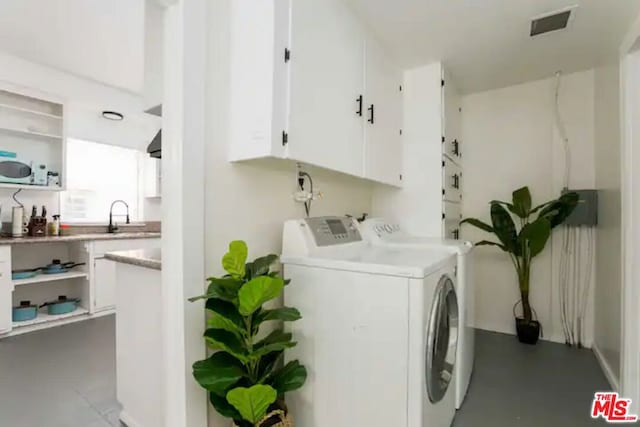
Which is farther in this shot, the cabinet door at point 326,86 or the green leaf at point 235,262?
the cabinet door at point 326,86

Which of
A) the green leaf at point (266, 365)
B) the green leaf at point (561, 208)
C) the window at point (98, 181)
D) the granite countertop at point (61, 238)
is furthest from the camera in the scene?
the window at point (98, 181)

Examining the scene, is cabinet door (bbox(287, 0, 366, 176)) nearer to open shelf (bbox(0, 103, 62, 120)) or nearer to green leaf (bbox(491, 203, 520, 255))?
green leaf (bbox(491, 203, 520, 255))

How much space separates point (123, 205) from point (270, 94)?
425 cm

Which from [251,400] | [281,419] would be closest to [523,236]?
[281,419]

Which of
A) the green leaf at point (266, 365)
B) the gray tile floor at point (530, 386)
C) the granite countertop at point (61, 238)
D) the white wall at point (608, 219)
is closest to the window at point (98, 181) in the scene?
the granite countertop at point (61, 238)

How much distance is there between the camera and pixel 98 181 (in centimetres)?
434

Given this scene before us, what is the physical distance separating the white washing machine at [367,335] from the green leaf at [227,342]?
414mm

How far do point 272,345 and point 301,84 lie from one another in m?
1.12

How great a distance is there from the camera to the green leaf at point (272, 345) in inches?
46.4

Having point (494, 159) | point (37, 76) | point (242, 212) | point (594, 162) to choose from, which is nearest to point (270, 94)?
point (242, 212)

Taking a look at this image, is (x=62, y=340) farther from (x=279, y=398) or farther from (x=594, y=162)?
(x=594, y=162)

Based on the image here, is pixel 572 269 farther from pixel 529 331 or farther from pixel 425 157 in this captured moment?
pixel 425 157

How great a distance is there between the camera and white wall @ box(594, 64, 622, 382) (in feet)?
7.07

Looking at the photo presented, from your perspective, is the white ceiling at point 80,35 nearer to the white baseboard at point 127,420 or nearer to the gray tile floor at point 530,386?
the white baseboard at point 127,420
